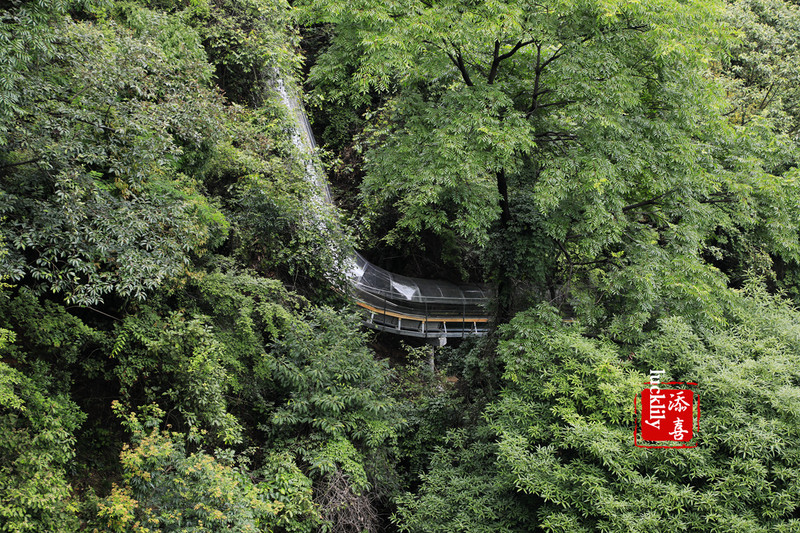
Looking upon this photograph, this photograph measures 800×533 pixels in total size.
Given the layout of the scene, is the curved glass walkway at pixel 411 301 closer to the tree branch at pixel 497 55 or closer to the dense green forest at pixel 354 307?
the dense green forest at pixel 354 307

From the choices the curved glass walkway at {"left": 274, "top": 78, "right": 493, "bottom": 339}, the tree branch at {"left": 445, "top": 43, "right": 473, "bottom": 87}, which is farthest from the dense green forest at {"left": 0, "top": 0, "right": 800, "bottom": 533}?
the curved glass walkway at {"left": 274, "top": 78, "right": 493, "bottom": 339}

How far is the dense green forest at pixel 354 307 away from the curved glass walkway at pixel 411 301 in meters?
1.83

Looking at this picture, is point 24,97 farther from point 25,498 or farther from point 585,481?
point 585,481

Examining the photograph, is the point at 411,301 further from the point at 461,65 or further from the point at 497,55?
the point at 497,55

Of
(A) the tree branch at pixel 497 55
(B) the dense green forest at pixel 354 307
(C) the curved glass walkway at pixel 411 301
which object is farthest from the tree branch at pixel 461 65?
(C) the curved glass walkway at pixel 411 301

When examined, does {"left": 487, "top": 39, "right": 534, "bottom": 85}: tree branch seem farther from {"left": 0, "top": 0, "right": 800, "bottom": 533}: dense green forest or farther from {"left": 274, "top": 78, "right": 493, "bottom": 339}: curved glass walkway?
{"left": 274, "top": 78, "right": 493, "bottom": 339}: curved glass walkway

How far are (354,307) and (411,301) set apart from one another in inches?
120

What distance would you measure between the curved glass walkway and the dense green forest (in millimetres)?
1828

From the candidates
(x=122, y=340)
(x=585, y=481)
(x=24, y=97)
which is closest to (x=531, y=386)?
(x=585, y=481)

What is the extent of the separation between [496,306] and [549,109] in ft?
11.5

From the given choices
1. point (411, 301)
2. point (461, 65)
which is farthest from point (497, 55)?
point (411, 301)

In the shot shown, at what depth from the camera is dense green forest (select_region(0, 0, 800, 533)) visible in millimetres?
4801

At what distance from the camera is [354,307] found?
33.5 ft

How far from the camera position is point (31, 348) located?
Result: 5.22m
